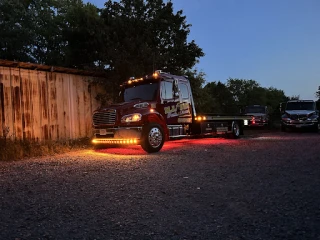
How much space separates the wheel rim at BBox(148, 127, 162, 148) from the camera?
10756mm

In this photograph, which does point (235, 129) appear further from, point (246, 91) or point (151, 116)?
point (246, 91)

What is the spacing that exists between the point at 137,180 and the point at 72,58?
14.5 metres

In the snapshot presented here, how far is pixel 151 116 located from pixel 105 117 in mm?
1686

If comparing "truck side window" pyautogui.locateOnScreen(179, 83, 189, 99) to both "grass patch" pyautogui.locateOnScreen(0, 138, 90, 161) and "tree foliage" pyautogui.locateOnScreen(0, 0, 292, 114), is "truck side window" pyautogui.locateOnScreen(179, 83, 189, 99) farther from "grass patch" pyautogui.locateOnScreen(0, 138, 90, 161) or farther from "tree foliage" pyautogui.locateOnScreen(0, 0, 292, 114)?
"grass patch" pyautogui.locateOnScreen(0, 138, 90, 161)

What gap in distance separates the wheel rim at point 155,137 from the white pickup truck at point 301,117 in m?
13.1

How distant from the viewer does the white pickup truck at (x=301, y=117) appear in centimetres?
2053

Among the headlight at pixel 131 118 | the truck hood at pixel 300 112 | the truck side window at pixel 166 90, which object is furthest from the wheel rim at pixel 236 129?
the headlight at pixel 131 118

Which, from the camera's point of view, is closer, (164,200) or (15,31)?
(164,200)

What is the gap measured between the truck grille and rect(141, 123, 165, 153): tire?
4.17 ft

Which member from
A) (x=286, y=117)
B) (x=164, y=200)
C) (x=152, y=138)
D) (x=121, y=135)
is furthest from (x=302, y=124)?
(x=164, y=200)

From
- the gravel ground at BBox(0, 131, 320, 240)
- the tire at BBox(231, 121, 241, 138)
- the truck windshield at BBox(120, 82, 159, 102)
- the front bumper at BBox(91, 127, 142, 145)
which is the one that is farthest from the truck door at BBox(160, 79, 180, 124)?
the tire at BBox(231, 121, 241, 138)

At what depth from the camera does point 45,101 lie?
1342 centimetres

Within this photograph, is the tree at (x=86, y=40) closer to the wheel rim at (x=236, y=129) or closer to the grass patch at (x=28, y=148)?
the grass patch at (x=28, y=148)

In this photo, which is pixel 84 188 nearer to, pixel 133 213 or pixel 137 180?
pixel 137 180
